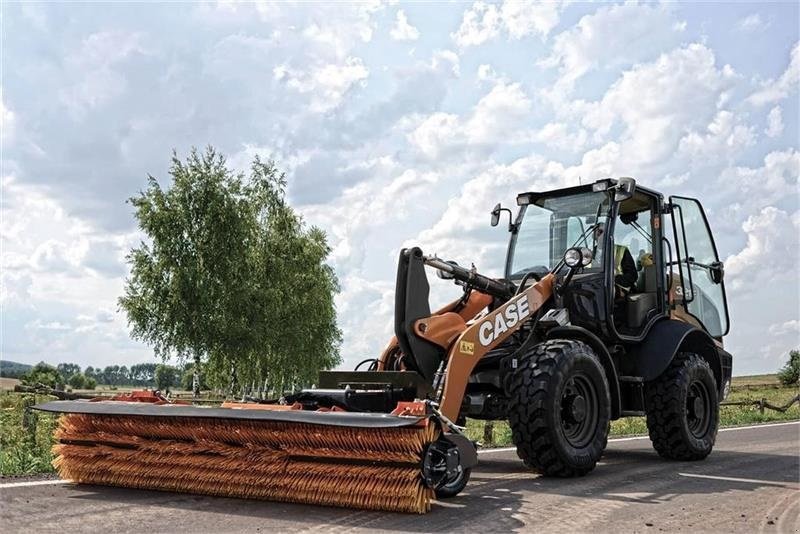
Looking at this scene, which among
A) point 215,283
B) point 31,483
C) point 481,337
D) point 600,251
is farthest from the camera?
point 215,283

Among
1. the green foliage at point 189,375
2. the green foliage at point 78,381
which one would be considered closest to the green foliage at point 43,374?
the green foliage at point 78,381

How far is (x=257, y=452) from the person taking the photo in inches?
232

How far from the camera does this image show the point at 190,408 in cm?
614

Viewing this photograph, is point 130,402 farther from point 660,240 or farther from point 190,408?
point 660,240

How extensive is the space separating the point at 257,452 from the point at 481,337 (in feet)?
7.41

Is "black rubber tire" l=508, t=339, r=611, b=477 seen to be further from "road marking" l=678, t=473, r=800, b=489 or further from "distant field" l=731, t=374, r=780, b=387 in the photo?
"distant field" l=731, t=374, r=780, b=387

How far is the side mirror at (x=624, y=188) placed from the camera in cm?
852

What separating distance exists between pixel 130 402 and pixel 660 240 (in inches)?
252

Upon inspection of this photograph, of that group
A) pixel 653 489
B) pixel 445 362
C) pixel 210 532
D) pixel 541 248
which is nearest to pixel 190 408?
pixel 210 532

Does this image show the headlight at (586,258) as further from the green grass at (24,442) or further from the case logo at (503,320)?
the green grass at (24,442)

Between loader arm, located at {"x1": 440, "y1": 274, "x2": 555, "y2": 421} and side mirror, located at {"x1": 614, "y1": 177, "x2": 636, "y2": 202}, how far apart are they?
1.35 m

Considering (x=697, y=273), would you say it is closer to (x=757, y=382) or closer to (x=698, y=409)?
(x=698, y=409)

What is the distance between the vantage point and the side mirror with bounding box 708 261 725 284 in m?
10.8

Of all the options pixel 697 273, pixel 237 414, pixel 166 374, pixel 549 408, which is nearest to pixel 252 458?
pixel 237 414
